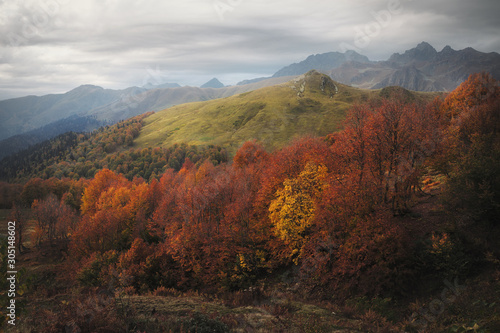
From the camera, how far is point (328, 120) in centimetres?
18875

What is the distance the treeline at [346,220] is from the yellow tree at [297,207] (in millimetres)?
153

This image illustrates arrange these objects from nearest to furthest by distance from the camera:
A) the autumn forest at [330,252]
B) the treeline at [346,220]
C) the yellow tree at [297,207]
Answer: the autumn forest at [330,252], the treeline at [346,220], the yellow tree at [297,207]

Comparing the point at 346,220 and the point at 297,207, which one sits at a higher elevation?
the point at 297,207

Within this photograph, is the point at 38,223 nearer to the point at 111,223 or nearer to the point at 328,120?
the point at 111,223

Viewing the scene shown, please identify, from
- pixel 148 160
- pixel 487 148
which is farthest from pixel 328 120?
pixel 487 148

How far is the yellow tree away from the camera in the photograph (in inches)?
1407

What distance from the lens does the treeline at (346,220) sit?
26.1 m

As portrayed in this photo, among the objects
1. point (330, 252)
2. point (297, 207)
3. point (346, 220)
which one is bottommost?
point (330, 252)

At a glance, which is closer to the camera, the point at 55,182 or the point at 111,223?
the point at 111,223

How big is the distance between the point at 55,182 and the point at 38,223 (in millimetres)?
89357

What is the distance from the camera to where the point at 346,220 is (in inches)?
1219

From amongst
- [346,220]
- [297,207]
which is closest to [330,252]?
[346,220]

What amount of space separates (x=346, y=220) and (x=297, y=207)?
743 cm

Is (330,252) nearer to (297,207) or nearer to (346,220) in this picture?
(346,220)
